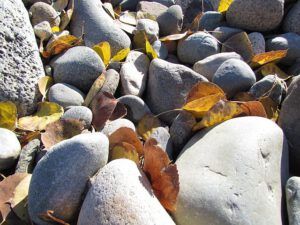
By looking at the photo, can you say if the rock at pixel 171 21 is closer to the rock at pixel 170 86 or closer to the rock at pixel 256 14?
the rock at pixel 256 14

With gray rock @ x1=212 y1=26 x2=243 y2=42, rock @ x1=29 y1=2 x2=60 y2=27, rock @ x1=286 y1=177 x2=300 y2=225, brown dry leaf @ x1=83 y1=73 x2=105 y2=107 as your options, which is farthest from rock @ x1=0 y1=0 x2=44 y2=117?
rock @ x1=286 y1=177 x2=300 y2=225

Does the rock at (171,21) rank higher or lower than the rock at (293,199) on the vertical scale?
higher

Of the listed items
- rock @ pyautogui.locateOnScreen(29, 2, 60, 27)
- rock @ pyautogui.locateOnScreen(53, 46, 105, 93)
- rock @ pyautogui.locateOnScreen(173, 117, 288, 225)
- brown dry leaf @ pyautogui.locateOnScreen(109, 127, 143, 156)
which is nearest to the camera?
rock @ pyautogui.locateOnScreen(173, 117, 288, 225)

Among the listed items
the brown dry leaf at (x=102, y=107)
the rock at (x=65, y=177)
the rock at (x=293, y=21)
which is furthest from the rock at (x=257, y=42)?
the rock at (x=65, y=177)

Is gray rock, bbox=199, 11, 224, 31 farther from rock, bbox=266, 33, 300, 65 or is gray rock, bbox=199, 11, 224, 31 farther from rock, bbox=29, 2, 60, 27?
rock, bbox=29, 2, 60, 27

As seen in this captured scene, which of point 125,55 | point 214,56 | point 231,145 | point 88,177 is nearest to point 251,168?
point 231,145
